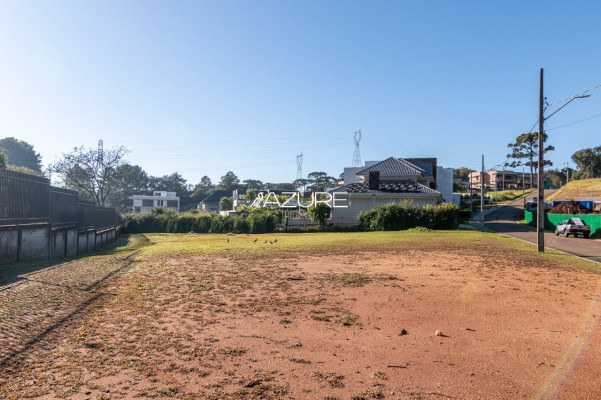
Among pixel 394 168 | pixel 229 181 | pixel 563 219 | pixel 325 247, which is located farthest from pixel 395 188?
pixel 229 181

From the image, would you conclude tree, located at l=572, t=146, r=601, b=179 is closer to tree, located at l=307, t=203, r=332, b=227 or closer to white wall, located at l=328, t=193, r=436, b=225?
white wall, located at l=328, t=193, r=436, b=225

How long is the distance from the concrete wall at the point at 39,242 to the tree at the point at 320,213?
2428cm

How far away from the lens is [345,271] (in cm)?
1196

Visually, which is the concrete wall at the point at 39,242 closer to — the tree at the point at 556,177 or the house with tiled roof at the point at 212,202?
the house with tiled roof at the point at 212,202

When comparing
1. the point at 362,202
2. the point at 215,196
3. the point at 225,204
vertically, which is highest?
the point at 215,196

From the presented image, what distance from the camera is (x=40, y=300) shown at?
726 centimetres

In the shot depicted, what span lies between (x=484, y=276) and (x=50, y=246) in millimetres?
13190

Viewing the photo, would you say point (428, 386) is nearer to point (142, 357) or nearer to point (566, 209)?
point (142, 357)

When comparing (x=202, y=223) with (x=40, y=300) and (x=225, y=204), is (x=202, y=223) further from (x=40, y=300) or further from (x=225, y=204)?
(x=40, y=300)

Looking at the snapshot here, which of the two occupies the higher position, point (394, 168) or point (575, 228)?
point (394, 168)

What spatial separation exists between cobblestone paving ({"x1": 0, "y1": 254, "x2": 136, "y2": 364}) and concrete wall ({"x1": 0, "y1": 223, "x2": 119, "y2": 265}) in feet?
3.90

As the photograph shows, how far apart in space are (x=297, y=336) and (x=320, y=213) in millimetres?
34782

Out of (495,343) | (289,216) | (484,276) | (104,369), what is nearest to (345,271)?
(484,276)

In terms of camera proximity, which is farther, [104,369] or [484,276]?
[484,276]
